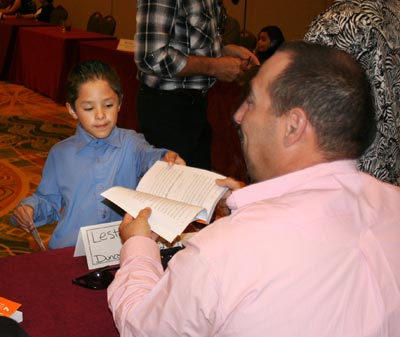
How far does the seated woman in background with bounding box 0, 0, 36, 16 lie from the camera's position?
1012cm

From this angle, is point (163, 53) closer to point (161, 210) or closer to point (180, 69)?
point (180, 69)

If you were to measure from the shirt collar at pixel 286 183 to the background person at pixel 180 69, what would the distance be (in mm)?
1365

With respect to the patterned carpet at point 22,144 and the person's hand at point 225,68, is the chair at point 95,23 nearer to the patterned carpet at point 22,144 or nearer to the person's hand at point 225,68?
the patterned carpet at point 22,144

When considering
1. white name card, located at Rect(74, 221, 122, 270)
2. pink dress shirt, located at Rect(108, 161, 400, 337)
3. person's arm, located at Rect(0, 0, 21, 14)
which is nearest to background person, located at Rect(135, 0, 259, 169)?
white name card, located at Rect(74, 221, 122, 270)

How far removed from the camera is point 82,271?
1510 millimetres

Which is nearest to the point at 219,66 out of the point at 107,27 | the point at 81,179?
the point at 81,179

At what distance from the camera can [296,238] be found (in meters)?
0.88

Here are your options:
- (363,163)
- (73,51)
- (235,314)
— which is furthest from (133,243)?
(73,51)

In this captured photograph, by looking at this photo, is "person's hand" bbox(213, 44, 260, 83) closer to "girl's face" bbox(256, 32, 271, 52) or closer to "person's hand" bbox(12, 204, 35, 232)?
"person's hand" bbox(12, 204, 35, 232)

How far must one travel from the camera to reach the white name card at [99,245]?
1531mm

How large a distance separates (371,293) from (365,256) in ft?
0.19

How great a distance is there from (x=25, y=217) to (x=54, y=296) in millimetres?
454

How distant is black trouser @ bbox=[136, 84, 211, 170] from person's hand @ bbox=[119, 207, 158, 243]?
1117mm

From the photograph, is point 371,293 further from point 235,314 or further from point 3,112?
point 3,112
